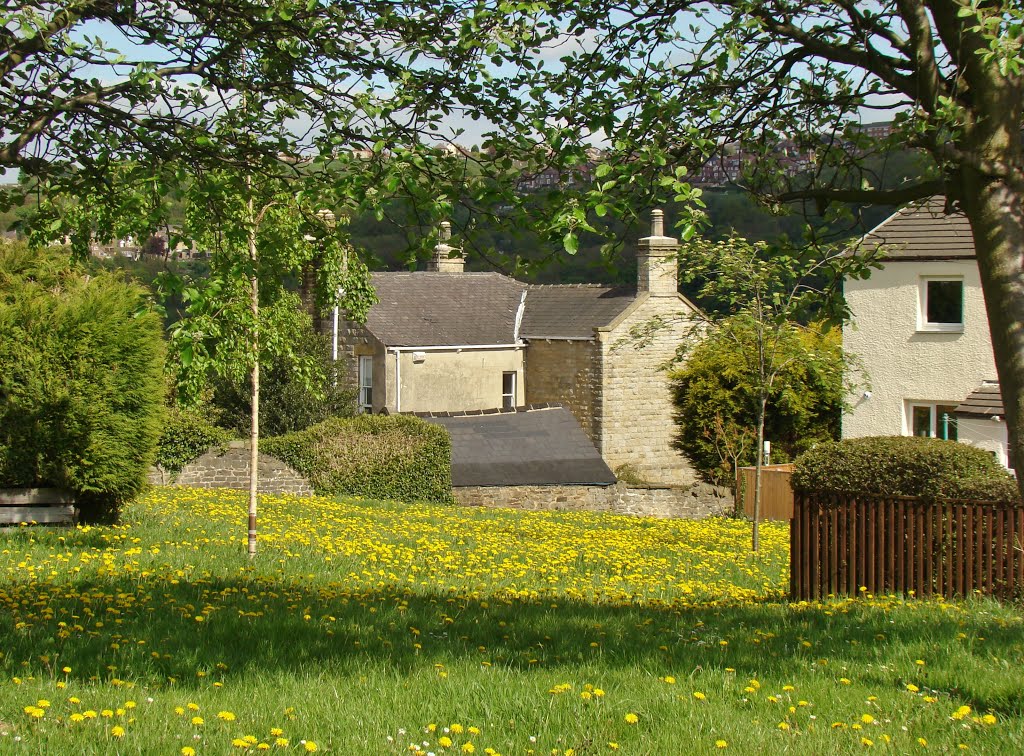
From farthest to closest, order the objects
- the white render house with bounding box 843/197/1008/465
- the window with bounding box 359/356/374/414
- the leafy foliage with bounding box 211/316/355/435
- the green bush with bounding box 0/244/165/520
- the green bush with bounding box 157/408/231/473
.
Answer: the window with bounding box 359/356/374/414 → the leafy foliage with bounding box 211/316/355/435 → the green bush with bounding box 157/408/231/473 → the white render house with bounding box 843/197/1008/465 → the green bush with bounding box 0/244/165/520

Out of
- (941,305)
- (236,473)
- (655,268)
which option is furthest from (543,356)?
(941,305)

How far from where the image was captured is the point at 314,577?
11.1 metres

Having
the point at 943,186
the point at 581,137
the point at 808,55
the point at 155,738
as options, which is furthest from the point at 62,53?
the point at 943,186

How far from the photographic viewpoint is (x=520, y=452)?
31.1 m

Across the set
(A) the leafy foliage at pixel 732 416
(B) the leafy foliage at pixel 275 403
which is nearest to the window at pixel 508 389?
(A) the leafy foliage at pixel 732 416

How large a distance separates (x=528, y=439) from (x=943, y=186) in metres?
25.1

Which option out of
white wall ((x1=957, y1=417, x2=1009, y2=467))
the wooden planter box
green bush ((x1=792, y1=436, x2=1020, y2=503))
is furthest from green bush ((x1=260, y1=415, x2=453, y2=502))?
the wooden planter box

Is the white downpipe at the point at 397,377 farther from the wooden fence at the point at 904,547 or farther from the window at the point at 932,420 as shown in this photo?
the wooden fence at the point at 904,547

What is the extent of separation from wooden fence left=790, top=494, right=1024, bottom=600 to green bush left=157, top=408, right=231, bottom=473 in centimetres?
1763

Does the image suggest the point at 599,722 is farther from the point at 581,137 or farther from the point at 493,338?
the point at 493,338

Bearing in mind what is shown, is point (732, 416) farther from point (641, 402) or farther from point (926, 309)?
point (926, 309)

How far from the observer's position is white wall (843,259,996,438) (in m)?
25.0

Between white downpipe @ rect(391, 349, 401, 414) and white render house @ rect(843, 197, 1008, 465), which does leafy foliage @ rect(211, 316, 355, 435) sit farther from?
white render house @ rect(843, 197, 1008, 465)

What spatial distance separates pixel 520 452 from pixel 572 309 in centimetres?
1212
